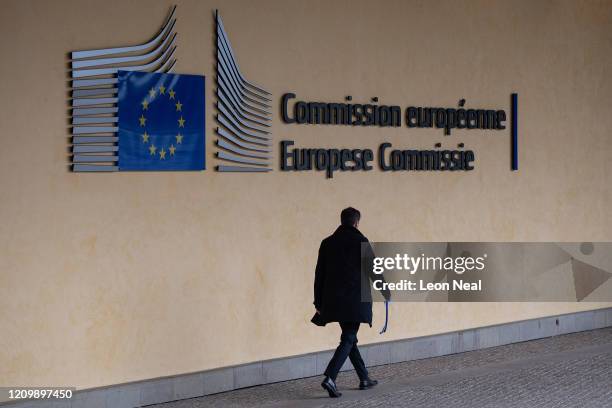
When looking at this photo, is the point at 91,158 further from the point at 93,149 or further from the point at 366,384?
the point at 366,384

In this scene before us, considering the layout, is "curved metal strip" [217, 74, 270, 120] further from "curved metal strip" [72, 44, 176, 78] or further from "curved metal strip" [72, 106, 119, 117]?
"curved metal strip" [72, 106, 119, 117]

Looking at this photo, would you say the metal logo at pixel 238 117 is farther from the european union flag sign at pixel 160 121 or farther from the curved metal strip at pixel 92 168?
the curved metal strip at pixel 92 168

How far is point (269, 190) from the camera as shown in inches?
390

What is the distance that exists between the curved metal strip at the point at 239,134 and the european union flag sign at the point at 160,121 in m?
0.25

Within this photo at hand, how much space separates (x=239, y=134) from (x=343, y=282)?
186cm

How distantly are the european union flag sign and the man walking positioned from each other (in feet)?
4.92

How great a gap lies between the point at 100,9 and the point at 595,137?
795 cm

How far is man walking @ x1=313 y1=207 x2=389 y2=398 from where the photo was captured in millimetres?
8992

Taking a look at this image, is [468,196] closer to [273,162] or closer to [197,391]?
[273,162]

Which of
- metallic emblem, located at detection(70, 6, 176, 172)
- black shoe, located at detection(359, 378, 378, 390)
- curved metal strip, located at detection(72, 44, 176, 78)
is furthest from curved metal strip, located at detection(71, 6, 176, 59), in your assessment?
black shoe, located at detection(359, 378, 378, 390)

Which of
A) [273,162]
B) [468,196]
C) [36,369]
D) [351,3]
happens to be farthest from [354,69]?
[36,369]

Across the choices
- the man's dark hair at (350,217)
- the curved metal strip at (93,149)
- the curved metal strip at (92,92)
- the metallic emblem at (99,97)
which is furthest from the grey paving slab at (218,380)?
the curved metal strip at (92,92)

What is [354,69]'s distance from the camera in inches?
420

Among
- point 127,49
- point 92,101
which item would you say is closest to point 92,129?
point 92,101
